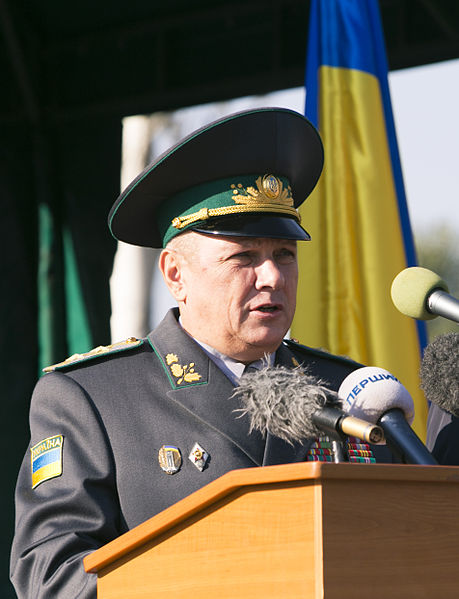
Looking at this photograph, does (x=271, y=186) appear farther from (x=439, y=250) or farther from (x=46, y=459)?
(x=439, y=250)

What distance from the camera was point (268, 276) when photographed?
2072 mm

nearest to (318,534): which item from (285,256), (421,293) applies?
(421,293)

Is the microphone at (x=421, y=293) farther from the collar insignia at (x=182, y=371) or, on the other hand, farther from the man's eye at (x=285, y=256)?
the collar insignia at (x=182, y=371)

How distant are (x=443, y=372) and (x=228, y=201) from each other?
65cm

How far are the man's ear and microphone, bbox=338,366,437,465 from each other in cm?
75

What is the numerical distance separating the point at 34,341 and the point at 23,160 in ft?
3.22

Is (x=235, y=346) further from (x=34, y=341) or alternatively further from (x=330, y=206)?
(x=34, y=341)

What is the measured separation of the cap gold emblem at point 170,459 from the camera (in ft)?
6.46

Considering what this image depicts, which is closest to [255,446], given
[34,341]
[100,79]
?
[34,341]

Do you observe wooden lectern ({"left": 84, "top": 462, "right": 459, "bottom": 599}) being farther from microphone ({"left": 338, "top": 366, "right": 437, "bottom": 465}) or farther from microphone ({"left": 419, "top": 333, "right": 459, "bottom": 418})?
microphone ({"left": 419, "top": 333, "right": 459, "bottom": 418})

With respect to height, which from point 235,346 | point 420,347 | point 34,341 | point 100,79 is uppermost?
point 100,79

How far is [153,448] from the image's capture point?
2021 millimetres

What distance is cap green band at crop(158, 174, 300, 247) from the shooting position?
2.16 m

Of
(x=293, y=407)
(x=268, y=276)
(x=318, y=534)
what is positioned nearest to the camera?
(x=318, y=534)
